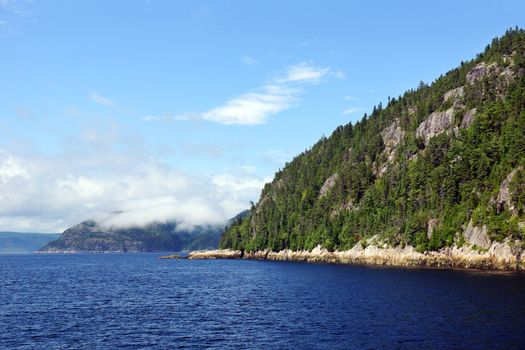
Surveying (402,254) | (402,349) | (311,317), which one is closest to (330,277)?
(402,254)

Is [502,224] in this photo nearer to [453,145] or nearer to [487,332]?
[453,145]

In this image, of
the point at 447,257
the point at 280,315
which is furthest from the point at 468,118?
the point at 280,315

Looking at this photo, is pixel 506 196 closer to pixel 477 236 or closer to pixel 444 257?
pixel 477 236

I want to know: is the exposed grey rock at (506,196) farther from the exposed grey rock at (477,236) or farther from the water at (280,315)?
the water at (280,315)

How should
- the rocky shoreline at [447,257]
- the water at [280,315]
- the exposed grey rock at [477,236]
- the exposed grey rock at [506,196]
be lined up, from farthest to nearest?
1. the exposed grey rock at [477,236]
2. the exposed grey rock at [506,196]
3. the rocky shoreline at [447,257]
4. the water at [280,315]

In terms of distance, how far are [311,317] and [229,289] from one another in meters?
43.9

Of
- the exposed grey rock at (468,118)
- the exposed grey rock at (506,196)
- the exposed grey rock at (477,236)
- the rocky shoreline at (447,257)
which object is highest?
the exposed grey rock at (468,118)

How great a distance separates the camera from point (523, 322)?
194 feet

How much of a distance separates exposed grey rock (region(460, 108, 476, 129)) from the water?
94.4 meters

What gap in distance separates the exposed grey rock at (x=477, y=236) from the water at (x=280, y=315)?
24.9 meters

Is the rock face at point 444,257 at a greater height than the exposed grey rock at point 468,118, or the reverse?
the exposed grey rock at point 468,118

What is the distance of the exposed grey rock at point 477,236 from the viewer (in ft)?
445

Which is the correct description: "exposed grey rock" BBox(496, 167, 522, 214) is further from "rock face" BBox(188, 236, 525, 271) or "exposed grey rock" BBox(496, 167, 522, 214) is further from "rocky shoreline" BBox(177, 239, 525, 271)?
"rocky shoreline" BBox(177, 239, 525, 271)

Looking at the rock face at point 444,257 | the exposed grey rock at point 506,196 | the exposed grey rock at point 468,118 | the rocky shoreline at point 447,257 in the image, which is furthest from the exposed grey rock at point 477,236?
the exposed grey rock at point 468,118
